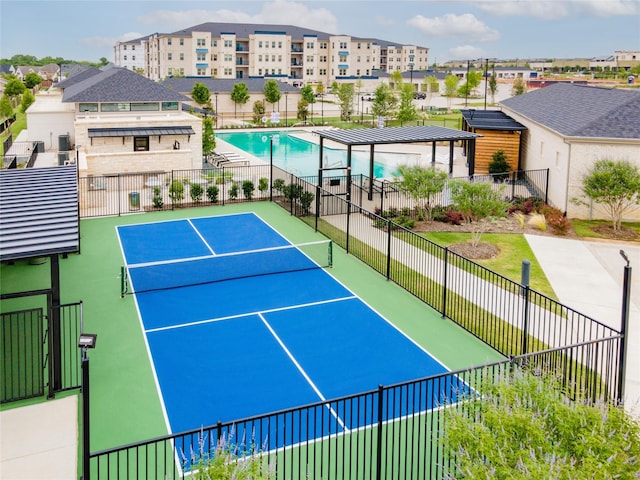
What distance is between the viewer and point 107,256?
67.0 ft

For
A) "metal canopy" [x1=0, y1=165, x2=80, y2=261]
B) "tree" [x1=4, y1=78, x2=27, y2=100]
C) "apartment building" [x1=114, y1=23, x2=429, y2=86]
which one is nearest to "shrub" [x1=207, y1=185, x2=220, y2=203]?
"metal canopy" [x1=0, y1=165, x2=80, y2=261]

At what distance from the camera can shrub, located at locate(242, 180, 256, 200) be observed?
28.7 m

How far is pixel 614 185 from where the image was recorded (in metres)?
23.0

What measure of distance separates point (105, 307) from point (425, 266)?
8807mm

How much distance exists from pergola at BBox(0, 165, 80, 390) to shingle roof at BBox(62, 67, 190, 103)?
2961 cm

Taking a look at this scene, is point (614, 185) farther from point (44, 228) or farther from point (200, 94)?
point (200, 94)

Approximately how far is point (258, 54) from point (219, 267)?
3944 inches

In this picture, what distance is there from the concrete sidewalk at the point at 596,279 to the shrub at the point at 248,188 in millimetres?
12059

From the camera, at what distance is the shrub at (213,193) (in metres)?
28.3

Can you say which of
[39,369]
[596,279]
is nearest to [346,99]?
[596,279]

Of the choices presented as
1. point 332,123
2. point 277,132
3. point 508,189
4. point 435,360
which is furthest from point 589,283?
point 332,123

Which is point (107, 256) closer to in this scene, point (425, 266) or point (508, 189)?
point (425, 266)

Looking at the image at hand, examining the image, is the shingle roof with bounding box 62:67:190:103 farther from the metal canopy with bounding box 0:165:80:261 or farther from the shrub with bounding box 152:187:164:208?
the metal canopy with bounding box 0:165:80:261

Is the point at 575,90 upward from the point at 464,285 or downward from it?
upward
